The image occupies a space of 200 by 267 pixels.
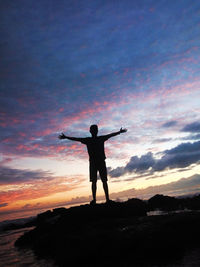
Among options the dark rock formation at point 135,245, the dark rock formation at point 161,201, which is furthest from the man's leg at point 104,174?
the dark rock formation at point 161,201

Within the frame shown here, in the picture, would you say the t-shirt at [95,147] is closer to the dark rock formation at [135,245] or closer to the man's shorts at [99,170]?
the man's shorts at [99,170]

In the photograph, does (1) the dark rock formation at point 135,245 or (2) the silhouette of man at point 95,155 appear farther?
(2) the silhouette of man at point 95,155

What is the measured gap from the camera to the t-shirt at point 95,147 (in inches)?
421

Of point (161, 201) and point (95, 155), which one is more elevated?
point (95, 155)

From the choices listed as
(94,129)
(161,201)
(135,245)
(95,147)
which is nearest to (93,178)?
(95,147)

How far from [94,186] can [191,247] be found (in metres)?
6.57

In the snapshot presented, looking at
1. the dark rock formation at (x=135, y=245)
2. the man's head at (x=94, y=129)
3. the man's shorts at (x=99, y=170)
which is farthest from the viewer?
the man's head at (x=94, y=129)

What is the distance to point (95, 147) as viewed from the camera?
35.2ft

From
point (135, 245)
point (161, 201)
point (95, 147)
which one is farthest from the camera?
point (161, 201)

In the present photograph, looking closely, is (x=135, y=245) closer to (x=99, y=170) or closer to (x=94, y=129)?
(x=99, y=170)

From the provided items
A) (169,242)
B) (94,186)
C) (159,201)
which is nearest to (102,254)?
(169,242)

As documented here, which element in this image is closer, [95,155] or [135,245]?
[135,245]

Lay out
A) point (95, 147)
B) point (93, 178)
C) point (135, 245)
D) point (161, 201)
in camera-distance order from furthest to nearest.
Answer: point (161, 201) → point (95, 147) → point (93, 178) → point (135, 245)

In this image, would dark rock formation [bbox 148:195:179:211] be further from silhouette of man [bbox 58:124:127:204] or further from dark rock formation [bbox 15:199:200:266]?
dark rock formation [bbox 15:199:200:266]
